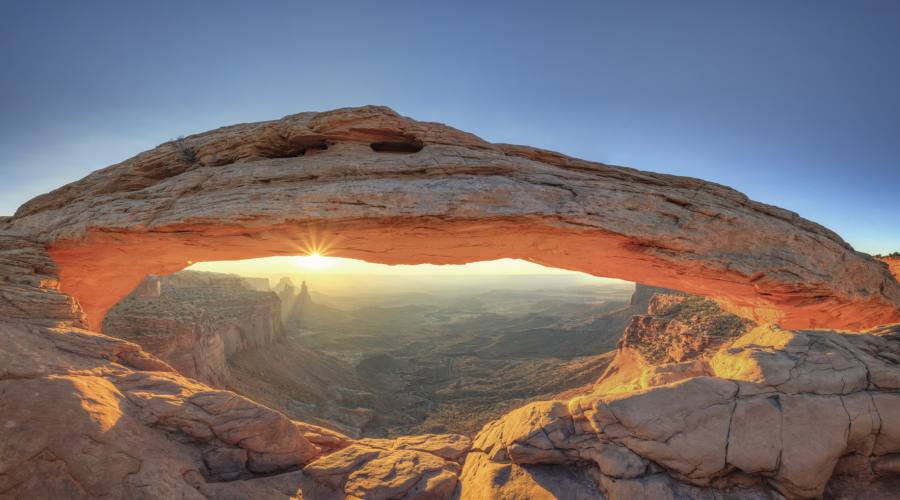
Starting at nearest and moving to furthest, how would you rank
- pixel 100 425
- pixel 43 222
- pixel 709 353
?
pixel 100 425, pixel 43 222, pixel 709 353

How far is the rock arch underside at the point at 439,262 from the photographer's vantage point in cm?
570

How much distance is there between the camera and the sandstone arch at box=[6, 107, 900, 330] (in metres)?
8.91

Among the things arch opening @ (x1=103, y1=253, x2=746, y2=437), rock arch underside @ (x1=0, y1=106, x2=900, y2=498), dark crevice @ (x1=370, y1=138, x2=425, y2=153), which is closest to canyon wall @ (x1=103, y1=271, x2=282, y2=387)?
arch opening @ (x1=103, y1=253, x2=746, y2=437)

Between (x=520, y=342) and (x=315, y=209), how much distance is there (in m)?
57.3

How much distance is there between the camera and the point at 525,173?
9547 mm

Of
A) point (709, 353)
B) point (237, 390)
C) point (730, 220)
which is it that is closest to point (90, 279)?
point (237, 390)

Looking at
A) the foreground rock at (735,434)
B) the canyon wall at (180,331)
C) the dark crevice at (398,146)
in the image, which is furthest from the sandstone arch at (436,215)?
the canyon wall at (180,331)

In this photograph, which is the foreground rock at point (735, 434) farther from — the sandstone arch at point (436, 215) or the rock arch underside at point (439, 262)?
the sandstone arch at point (436, 215)

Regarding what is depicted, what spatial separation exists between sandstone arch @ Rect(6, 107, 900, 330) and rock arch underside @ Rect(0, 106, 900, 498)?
73 mm

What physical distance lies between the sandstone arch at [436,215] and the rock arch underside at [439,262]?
0.24 ft

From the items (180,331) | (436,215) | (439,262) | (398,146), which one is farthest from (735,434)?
(180,331)

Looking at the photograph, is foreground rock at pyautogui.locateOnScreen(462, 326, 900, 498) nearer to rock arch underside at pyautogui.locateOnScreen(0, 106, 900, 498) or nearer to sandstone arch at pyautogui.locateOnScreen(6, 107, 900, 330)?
rock arch underside at pyautogui.locateOnScreen(0, 106, 900, 498)

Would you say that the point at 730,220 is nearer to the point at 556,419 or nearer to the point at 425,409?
the point at 556,419

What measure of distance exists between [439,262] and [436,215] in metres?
3.93
